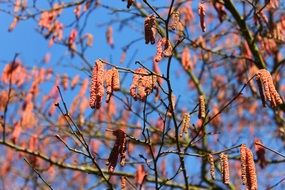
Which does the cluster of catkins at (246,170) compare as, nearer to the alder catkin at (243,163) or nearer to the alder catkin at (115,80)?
the alder catkin at (243,163)

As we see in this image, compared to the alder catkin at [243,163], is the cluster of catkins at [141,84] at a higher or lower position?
higher

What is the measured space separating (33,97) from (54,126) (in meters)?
0.37

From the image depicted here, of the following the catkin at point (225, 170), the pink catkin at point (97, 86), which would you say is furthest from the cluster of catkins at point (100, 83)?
the catkin at point (225, 170)

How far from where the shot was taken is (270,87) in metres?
2.18

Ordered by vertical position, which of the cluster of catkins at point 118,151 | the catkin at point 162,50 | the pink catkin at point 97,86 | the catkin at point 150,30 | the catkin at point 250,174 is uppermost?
the catkin at point 150,30

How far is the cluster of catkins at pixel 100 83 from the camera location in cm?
208

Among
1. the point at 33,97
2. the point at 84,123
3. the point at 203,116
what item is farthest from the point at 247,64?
the point at 203,116

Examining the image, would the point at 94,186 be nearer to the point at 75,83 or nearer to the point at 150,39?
the point at 75,83

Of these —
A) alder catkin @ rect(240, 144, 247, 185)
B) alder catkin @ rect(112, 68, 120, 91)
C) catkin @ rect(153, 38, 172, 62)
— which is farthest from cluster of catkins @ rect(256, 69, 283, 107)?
alder catkin @ rect(112, 68, 120, 91)

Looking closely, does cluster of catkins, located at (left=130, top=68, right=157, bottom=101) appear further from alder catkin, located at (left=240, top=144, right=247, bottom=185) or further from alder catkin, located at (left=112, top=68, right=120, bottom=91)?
alder catkin, located at (left=240, top=144, right=247, bottom=185)

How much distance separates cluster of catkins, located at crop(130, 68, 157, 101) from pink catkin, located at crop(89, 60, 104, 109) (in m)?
0.16

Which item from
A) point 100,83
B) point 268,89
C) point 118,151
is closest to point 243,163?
point 268,89

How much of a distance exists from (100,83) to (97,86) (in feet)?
0.06

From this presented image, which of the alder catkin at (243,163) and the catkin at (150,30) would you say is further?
the catkin at (150,30)
